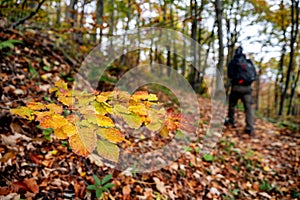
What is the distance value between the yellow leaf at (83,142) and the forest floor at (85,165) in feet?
3.07

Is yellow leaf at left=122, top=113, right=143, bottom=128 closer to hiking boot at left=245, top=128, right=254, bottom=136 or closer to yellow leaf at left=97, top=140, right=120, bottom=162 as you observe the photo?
yellow leaf at left=97, top=140, right=120, bottom=162

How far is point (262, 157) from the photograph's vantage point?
4230mm

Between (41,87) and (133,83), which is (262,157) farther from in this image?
(41,87)

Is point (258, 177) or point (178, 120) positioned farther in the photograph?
point (258, 177)

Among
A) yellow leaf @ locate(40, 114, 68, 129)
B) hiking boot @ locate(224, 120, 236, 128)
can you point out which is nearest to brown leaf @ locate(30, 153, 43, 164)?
yellow leaf @ locate(40, 114, 68, 129)

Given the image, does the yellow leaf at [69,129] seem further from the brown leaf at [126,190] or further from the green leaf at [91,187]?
the brown leaf at [126,190]

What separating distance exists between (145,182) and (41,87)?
86.2 inches

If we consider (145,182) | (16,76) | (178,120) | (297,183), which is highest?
(16,76)

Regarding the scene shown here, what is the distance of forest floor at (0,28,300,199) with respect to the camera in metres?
2.07

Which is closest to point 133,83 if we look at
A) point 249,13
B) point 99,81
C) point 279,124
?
point 99,81

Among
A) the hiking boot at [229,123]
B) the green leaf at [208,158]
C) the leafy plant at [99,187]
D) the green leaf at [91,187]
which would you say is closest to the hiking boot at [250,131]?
the hiking boot at [229,123]

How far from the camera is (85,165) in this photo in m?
2.45

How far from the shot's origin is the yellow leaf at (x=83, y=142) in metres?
1.07

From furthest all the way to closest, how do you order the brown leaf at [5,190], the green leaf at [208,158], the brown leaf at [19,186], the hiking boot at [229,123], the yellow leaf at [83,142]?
1. the hiking boot at [229,123]
2. the green leaf at [208,158]
3. the brown leaf at [19,186]
4. the brown leaf at [5,190]
5. the yellow leaf at [83,142]
